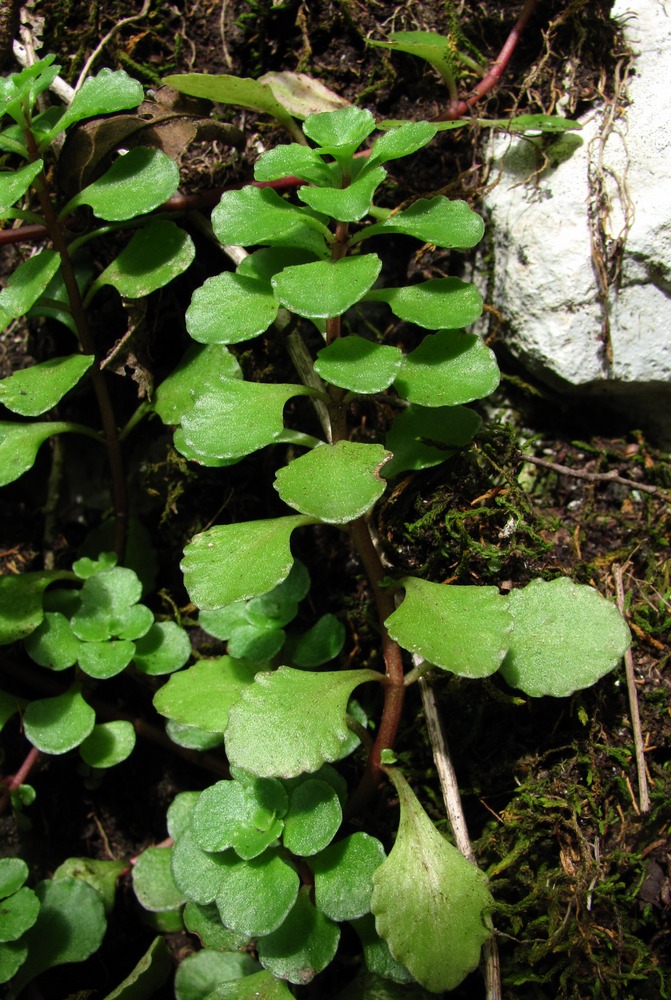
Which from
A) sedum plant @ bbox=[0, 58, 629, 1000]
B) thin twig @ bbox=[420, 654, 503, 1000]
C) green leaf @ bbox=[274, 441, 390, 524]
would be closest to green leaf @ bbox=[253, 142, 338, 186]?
sedum plant @ bbox=[0, 58, 629, 1000]

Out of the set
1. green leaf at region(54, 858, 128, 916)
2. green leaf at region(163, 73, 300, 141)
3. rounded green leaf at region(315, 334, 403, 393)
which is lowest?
green leaf at region(54, 858, 128, 916)

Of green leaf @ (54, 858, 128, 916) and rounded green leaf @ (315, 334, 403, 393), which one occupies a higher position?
rounded green leaf @ (315, 334, 403, 393)

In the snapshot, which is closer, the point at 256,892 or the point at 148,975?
the point at 256,892

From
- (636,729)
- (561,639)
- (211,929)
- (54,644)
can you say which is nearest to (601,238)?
(561,639)

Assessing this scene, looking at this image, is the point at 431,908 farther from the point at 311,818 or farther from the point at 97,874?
the point at 97,874

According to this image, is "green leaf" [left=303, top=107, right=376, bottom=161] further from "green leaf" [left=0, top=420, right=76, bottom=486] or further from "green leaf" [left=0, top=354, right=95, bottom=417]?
"green leaf" [left=0, top=420, right=76, bottom=486]

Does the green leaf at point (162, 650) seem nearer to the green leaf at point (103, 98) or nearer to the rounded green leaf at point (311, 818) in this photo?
the rounded green leaf at point (311, 818)

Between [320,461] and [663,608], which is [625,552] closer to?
[663,608]
